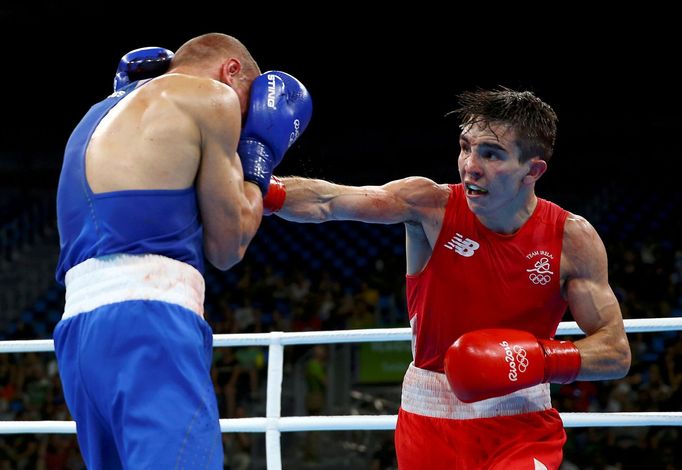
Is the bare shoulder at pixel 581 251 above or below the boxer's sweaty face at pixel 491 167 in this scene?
below

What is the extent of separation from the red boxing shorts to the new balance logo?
393 mm

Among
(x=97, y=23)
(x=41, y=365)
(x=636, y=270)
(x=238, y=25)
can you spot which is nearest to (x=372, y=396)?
(x=636, y=270)

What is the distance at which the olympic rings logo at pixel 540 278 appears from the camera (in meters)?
2.81

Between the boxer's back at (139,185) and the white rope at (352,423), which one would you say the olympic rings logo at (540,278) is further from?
the boxer's back at (139,185)

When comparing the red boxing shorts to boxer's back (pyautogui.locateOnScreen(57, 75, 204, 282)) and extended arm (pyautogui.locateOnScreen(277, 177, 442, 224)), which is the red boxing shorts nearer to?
extended arm (pyautogui.locateOnScreen(277, 177, 442, 224))

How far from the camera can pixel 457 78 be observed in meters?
12.3

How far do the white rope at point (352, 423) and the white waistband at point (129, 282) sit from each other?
125cm

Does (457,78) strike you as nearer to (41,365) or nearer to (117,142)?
(41,365)

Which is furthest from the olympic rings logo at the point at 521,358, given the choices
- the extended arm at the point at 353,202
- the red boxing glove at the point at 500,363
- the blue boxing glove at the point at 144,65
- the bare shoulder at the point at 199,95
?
the blue boxing glove at the point at 144,65

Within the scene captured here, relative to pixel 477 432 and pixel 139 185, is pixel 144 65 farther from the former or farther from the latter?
pixel 477 432

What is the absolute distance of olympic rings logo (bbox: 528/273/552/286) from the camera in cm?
281

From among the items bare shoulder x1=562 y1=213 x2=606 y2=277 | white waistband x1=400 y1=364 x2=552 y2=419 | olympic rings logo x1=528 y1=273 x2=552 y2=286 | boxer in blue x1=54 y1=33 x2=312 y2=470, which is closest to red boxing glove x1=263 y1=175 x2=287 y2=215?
boxer in blue x1=54 y1=33 x2=312 y2=470

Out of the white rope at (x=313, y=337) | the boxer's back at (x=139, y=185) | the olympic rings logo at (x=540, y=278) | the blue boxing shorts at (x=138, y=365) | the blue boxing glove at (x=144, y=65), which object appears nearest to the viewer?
the blue boxing shorts at (x=138, y=365)

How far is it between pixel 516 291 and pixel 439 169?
31.8 feet
